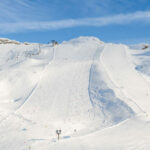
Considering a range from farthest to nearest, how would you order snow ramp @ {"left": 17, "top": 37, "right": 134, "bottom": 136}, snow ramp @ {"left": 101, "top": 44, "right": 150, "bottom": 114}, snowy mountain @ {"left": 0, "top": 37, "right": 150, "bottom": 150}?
1. snow ramp @ {"left": 101, "top": 44, "right": 150, "bottom": 114}
2. snow ramp @ {"left": 17, "top": 37, "right": 134, "bottom": 136}
3. snowy mountain @ {"left": 0, "top": 37, "right": 150, "bottom": 150}

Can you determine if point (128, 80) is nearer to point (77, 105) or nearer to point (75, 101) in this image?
point (75, 101)

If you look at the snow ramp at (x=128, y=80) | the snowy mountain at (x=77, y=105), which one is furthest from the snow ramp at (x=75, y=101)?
the snow ramp at (x=128, y=80)

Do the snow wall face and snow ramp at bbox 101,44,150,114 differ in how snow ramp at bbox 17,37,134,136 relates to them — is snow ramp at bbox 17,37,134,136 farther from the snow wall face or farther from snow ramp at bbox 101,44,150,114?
snow ramp at bbox 101,44,150,114

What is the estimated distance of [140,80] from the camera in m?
9.41

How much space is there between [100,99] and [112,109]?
892 millimetres

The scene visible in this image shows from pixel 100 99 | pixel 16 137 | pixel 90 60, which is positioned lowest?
pixel 16 137

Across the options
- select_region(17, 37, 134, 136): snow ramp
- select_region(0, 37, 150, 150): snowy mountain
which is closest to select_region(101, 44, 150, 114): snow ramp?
select_region(0, 37, 150, 150): snowy mountain

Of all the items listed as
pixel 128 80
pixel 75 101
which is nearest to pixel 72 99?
pixel 75 101

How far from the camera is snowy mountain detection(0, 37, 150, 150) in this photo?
497 centimetres

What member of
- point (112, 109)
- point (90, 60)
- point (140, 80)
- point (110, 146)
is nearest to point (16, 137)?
point (110, 146)

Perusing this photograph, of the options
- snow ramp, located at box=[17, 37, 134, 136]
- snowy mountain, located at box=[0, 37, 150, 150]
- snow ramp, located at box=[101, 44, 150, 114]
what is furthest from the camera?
snow ramp, located at box=[101, 44, 150, 114]

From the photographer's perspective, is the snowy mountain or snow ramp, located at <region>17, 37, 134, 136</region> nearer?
the snowy mountain

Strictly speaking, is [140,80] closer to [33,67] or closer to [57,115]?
[57,115]

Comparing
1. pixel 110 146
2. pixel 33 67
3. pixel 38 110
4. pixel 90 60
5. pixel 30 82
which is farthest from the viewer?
pixel 90 60
